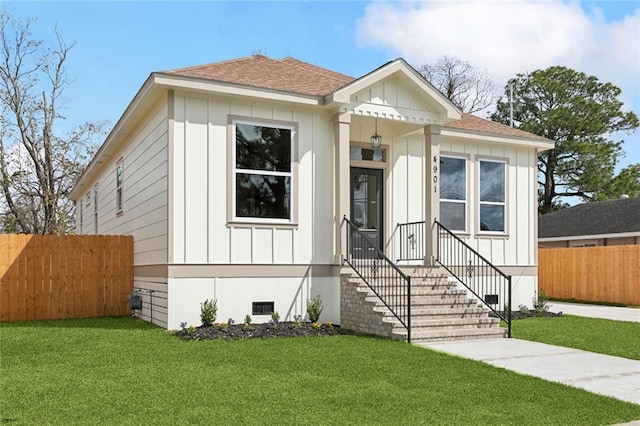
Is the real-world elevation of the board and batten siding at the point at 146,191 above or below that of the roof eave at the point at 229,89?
below

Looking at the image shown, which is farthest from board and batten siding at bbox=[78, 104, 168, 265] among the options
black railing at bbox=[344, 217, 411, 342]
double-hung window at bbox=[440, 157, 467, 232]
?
double-hung window at bbox=[440, 157, 467, 232]

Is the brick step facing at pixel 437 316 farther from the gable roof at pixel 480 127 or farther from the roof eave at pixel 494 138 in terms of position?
the gable roof at pixel 480 127

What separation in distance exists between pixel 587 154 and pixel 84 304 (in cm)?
3274

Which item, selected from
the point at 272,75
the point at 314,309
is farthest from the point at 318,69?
the point at 314,309

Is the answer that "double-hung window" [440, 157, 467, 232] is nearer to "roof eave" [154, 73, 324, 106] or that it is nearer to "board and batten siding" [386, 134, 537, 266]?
"board and batten siding" [386, 134, 537, 266]

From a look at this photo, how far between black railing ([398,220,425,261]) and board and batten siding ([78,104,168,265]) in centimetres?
503

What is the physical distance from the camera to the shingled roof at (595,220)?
2428cm

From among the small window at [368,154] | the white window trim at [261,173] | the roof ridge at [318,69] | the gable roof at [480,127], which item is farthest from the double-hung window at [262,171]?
the gable roof at [480,127]

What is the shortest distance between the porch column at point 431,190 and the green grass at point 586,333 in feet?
7.27

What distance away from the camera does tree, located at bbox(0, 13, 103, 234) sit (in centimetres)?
2555

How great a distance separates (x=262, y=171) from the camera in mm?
10555

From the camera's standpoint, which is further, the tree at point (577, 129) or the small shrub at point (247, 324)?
the tree at point (577, 129)

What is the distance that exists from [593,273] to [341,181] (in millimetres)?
12816

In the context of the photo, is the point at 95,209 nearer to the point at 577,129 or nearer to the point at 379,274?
the point at 379,274
